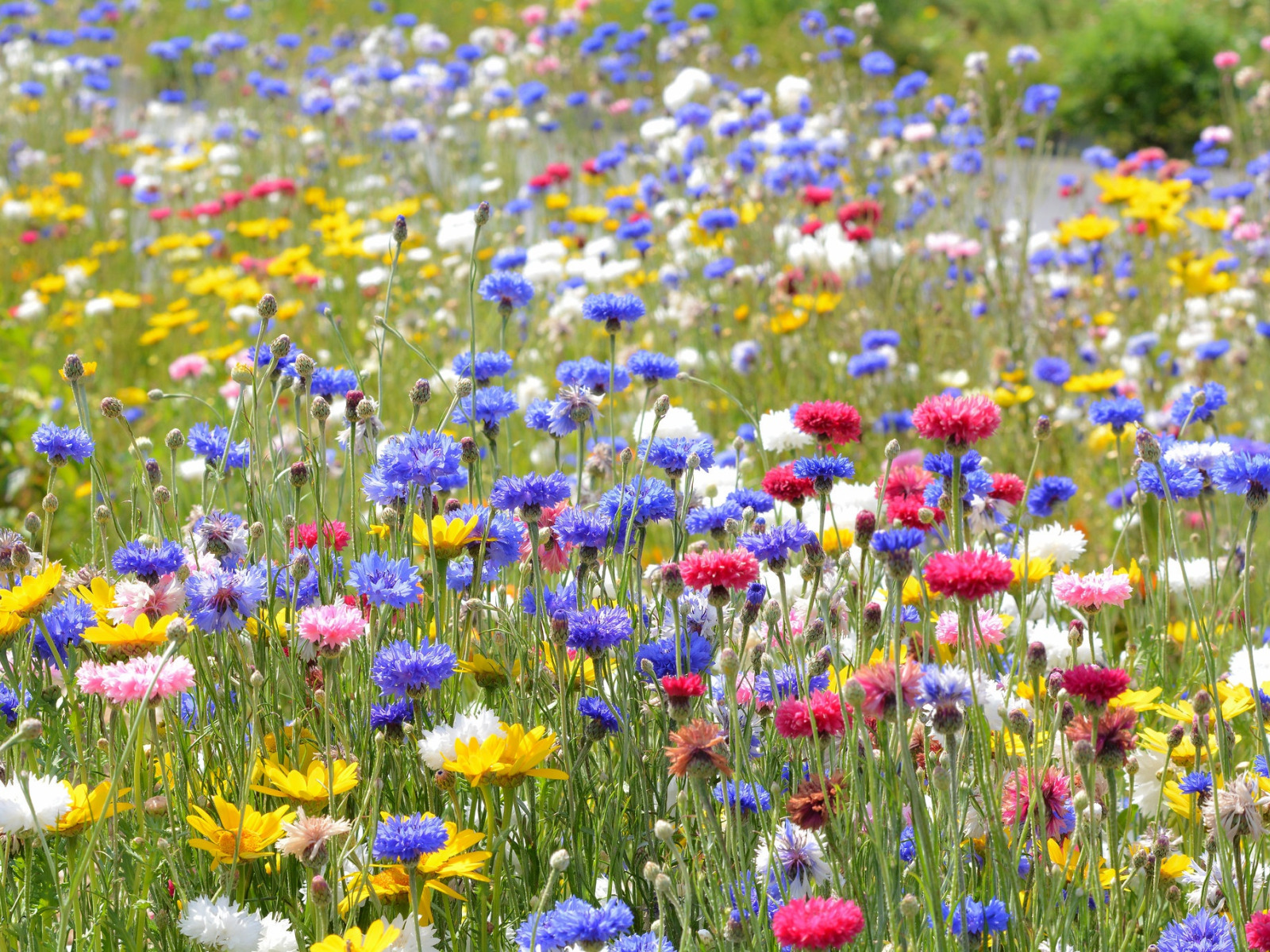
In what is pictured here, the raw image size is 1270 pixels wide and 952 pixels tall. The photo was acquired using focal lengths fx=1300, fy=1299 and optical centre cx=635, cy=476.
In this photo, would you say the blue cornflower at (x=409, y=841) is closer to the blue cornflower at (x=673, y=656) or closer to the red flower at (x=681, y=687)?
the red flower at (x=681, y=687)

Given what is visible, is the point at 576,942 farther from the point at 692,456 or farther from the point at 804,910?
the point at 692,456

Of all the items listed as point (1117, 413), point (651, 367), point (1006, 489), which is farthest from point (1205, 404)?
point (651, 367)

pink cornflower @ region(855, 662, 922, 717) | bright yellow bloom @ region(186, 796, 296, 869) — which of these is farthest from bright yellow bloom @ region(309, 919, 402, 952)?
pink cornflower @ region(855, 662, 922, 717)

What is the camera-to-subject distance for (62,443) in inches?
68.7

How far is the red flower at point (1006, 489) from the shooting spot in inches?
72.2

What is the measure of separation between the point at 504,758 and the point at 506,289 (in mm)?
1146

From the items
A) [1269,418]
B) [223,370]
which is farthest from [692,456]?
[223,370]

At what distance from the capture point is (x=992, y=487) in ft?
6.05

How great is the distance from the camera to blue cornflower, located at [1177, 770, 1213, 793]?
4.65 feet

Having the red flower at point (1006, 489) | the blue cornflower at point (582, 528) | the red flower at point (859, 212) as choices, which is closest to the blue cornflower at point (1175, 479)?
the red flower at point (1006, 489)

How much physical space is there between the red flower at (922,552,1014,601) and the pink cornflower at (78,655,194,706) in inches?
28.4

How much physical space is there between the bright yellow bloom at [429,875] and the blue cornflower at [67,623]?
1.47ft

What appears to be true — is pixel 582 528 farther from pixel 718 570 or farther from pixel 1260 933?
pixel 1260 933

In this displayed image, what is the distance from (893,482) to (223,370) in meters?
3.45
